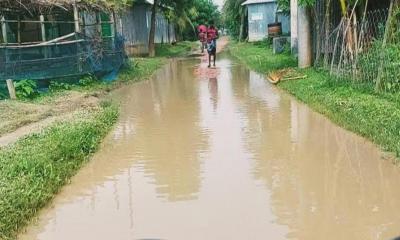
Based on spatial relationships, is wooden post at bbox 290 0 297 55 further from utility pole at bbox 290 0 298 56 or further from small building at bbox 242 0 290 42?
small building at bbox 242 0 290 42

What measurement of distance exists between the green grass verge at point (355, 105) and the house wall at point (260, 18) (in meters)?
26.6

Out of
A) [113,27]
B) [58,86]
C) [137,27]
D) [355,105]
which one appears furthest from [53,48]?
[137,27]

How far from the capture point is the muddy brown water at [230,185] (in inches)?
185

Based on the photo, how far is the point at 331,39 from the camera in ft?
49.2

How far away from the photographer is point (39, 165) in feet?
20.7

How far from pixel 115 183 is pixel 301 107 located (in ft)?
17.8

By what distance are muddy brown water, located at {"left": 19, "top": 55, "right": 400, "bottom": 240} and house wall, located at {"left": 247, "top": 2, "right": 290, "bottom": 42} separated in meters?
30.4

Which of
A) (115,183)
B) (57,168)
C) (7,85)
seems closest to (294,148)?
(115,183)

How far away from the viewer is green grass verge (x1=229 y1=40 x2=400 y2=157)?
24.0ft

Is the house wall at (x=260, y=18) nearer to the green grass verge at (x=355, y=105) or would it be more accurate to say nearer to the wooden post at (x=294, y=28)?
the wooden post at (x=294, y=28)

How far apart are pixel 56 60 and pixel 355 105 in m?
8.33

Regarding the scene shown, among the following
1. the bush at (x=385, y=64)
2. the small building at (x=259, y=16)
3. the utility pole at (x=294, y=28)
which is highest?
the small building at (x=259, y=16)

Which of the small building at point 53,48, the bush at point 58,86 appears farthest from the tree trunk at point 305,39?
the bush at point 58,86

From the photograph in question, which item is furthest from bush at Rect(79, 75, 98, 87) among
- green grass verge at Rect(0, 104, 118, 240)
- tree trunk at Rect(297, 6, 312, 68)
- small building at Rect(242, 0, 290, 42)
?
small building at Rect(242, 0, 290, 42)
